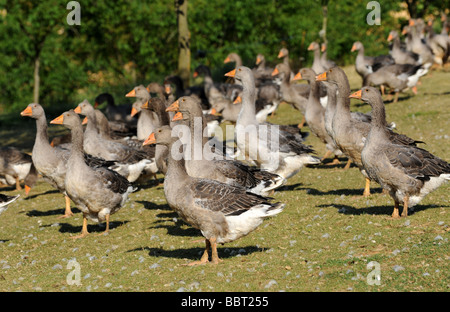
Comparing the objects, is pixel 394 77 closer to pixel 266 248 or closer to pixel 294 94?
pixel 294 94

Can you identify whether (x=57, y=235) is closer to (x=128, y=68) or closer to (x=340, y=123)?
(x=340, y=123)

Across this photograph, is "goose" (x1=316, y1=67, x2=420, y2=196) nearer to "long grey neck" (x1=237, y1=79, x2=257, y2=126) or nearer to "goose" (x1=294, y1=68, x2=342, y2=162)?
"long grey neck" (x1=237, y1=79, x2=257, y2=126)

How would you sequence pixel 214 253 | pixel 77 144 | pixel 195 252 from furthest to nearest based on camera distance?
pixel 77 144 → pixel 195 252 → pixel 214 253

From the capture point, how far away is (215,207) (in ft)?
31.8

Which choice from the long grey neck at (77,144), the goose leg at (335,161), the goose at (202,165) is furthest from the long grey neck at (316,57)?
the long grey neck at (77,144)

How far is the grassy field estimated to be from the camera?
870 centimetres

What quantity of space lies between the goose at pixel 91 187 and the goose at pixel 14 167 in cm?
653

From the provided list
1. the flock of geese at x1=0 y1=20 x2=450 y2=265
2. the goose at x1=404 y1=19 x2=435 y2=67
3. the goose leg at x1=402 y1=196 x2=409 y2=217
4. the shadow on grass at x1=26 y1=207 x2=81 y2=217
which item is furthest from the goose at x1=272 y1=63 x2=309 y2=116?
the goose leg at x1=402 y1=196 x2=409 y2=217

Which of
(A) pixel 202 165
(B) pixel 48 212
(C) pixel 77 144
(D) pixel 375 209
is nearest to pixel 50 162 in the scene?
(B) pixel 48 212

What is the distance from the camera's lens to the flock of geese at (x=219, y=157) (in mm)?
9891

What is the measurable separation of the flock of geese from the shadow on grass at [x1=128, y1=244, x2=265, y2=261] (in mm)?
311

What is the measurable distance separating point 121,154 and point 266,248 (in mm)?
7642

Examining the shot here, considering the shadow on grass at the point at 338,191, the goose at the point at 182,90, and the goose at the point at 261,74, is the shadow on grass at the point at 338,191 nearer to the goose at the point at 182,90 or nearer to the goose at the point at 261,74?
the goose at the point at 182,90

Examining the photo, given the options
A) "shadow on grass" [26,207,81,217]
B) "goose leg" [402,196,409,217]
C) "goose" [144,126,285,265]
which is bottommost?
"shadow on grass" [26,207,81,217]
